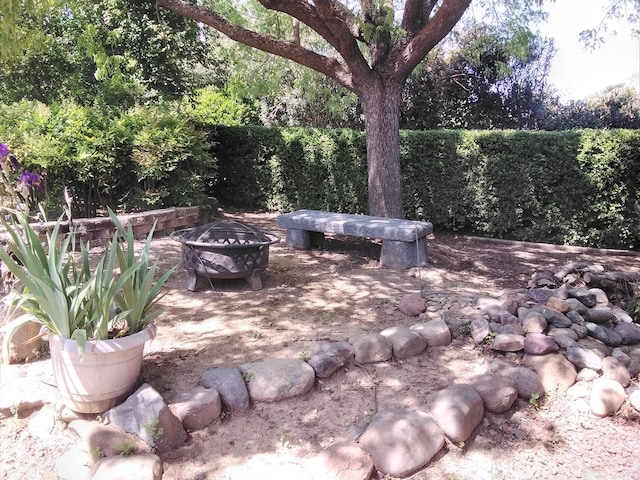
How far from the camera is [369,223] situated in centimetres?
567

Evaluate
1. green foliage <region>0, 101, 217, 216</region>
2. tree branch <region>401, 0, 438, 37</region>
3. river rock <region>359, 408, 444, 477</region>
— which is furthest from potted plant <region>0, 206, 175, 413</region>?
tree branch <region>401, 0, 438, 37</region>

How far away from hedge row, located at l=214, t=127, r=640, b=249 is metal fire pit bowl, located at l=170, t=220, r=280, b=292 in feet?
13.9

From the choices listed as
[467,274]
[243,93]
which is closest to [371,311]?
[467,274]

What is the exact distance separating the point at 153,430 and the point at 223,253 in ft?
6.79

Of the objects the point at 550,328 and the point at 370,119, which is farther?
the point at 370,119

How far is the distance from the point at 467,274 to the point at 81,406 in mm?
4011

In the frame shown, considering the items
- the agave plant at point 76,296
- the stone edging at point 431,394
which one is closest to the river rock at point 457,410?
the stone edging at point 431,394

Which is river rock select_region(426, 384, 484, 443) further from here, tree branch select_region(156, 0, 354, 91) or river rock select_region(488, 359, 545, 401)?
tree branch select_region(156, 0, 354, 91)

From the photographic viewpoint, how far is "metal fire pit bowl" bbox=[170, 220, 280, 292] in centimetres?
439

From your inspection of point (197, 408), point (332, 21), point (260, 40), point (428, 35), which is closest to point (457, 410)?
point (197, 408)

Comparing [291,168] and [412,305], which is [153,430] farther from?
[291,168]

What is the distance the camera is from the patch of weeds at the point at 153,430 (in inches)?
97.9

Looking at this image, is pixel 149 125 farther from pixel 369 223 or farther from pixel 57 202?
pixel 369 223

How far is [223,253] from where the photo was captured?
4.39 meters
